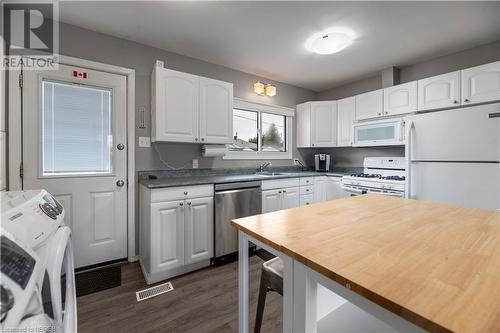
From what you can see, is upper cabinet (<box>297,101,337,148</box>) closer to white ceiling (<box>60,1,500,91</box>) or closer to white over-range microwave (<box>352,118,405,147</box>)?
white over-range microwave (<box>352,118,405,147</box>)

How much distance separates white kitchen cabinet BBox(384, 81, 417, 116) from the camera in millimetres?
2838

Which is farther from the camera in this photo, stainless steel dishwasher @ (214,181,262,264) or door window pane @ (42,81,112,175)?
stainless steel dishwasher @ (214,181,262,264)

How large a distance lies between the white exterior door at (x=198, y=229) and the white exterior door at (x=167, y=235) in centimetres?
6

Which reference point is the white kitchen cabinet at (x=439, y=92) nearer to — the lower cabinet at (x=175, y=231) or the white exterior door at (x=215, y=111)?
the white exterior door at (x=215, y=111)

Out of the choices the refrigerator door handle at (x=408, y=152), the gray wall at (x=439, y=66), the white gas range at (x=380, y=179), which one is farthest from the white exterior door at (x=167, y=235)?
the gray wall at (x=439, y=66)

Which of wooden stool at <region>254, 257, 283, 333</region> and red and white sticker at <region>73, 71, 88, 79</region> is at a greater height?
red and white sticker at <region>73, 71, 88, 79</region>

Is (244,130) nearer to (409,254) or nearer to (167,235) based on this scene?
(167,235)

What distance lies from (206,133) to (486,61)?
3321 mm

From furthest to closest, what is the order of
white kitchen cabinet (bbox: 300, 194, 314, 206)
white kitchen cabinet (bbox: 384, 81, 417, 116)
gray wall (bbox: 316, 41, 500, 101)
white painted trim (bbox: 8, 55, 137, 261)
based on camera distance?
white kitchen cabinet (bbox: 300, 194, 314, 206), white kitchen cabinet (bbox: 384, 81, 417, 116), gray wall (bbox: 316, 41, 500, 101), white painted trim (bbox: 8, 55, 137, 261)

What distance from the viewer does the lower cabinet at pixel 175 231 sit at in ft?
6.50

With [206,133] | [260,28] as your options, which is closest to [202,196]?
[206,133]

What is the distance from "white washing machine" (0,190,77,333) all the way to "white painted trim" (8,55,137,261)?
4.16ft

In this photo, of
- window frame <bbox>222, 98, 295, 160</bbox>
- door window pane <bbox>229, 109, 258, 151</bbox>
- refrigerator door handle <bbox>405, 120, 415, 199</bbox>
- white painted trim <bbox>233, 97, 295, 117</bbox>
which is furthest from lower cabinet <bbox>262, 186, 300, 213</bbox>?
white painted trim <bbox>233, 97, 295, 117</bbox>

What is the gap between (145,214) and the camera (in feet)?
7.16
